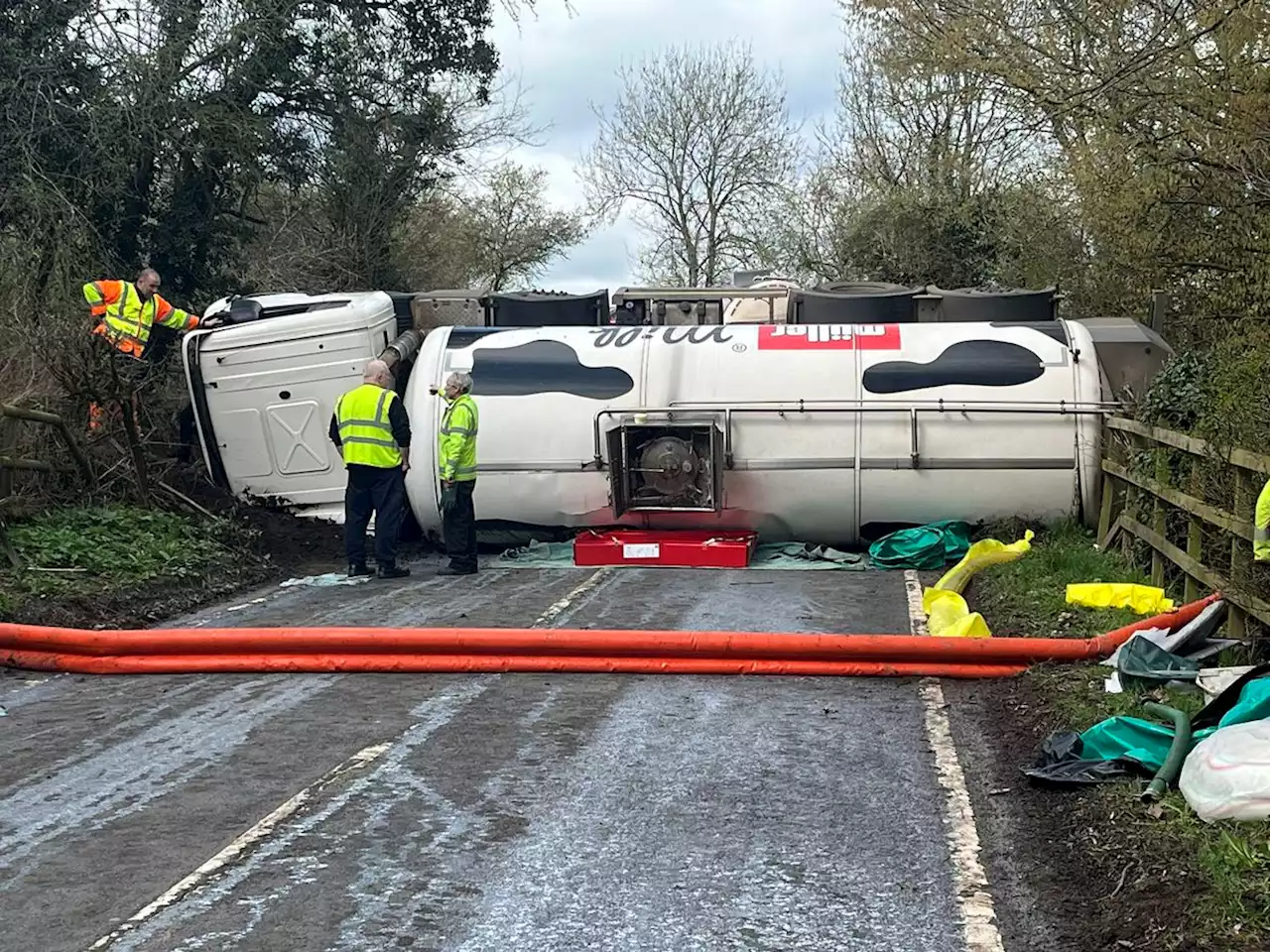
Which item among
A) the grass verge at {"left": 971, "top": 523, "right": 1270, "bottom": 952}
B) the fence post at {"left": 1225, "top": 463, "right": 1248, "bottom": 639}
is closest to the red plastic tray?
the grass verge at {"left": 971, "top": 523, "right": 1270, "bottom": 952}

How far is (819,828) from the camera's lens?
4.70m

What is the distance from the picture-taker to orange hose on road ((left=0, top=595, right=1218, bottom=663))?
701 cm

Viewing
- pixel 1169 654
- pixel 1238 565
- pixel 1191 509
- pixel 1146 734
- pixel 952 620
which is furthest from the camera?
pixel 952 620

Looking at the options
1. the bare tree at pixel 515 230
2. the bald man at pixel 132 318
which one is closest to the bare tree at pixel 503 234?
the bare tree at pixel 515 230

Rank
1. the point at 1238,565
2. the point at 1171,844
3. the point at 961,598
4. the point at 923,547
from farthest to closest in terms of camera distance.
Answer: the point at 923,547 → the point at 961,598 → the point at 1238,565 → the point at 1171,844

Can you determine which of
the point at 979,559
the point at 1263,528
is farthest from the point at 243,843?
the point at 979,559

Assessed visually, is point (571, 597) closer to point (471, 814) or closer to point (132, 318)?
point (471, 814)

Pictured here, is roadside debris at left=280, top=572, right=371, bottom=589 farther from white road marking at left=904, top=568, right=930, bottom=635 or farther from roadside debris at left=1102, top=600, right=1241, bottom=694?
roadside debris at left=1102, top=600, right=1241, bottom=694

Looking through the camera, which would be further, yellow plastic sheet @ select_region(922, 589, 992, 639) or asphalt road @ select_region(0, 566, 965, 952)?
yellow plastic sheet @ select_region(922, 589, 992, 639)

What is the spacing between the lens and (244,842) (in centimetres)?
453

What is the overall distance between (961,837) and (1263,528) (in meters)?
2.41

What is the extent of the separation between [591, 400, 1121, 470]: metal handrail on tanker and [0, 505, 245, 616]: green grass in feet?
11.1

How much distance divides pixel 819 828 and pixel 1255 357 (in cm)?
380

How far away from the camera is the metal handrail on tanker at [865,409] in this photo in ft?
38.3
